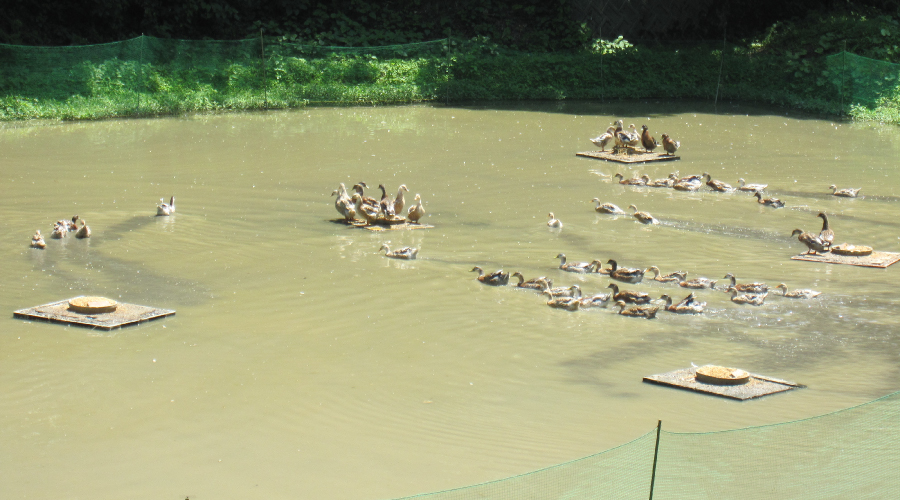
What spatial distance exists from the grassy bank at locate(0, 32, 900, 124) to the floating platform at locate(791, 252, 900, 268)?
16795 millimetres

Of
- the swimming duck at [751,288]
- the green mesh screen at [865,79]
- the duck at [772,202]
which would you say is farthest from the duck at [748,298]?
the green mesh screen at [865,79]

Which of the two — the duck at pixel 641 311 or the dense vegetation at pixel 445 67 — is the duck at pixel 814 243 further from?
the dense vegetation at pixel 445 67

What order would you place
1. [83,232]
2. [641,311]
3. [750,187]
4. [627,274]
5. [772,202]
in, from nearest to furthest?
[641,311] → [627,274] → [83,232] → [772,202] → [750,187]

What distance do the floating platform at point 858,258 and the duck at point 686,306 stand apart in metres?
3.17

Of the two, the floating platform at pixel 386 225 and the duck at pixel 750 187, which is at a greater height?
the duck at pixel 750 187

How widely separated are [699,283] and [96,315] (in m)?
6.90

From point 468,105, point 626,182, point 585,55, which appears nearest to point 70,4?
point 468,105

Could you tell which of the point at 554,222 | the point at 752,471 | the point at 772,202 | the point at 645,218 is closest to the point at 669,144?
the point at 772,202

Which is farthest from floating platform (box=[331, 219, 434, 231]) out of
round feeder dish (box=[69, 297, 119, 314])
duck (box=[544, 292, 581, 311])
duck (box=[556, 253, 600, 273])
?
round feeder dish (box=[69, 297, 119, 314])

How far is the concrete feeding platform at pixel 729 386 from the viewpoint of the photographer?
8.72 m

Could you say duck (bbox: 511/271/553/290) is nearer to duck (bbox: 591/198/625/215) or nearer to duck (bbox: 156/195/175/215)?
duck (bbox: 591/198/625/215)

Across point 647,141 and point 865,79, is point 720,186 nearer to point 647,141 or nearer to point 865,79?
point 647,141

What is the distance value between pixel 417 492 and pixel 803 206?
12.3m

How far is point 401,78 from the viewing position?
32594 millimetres
